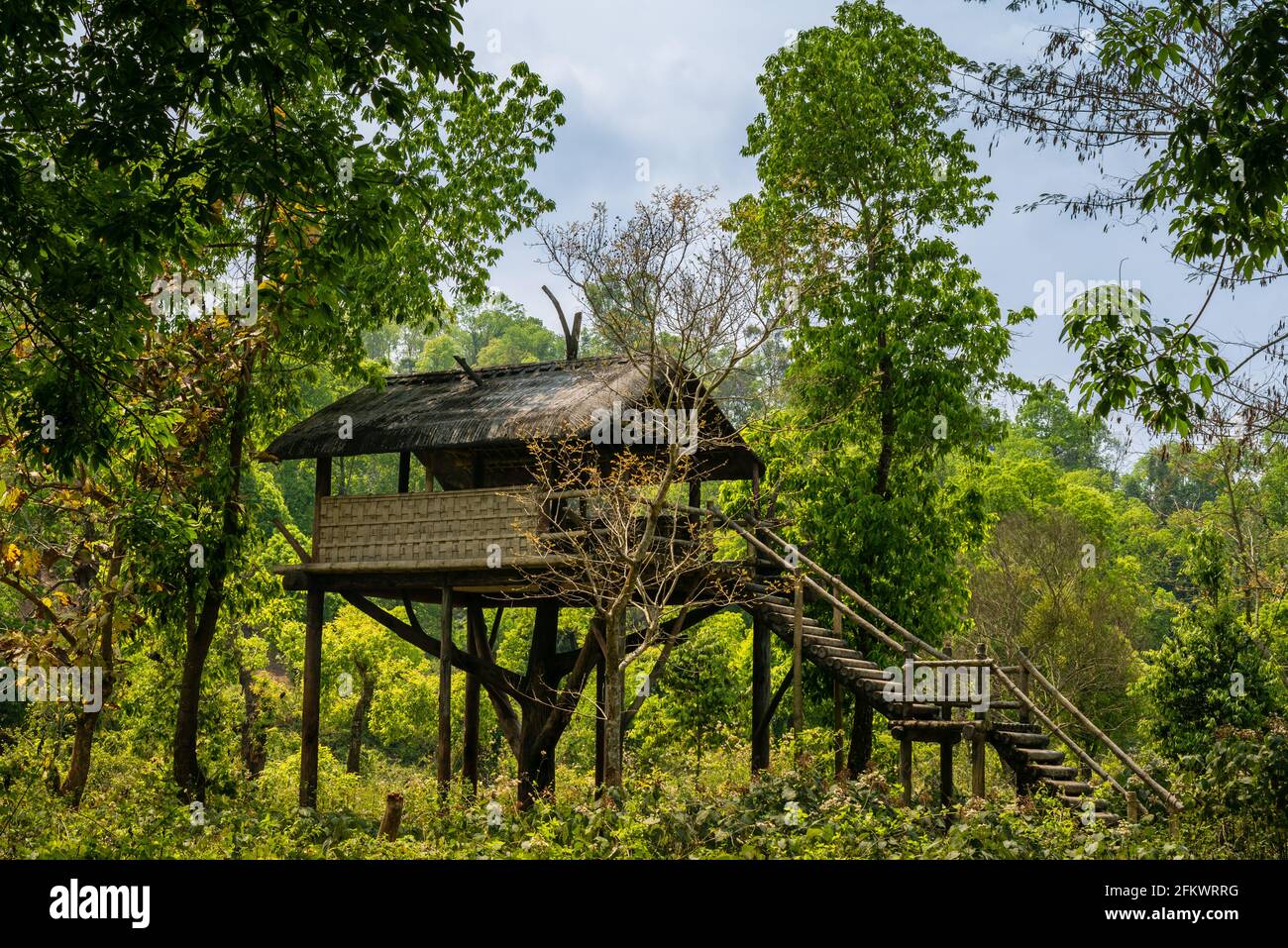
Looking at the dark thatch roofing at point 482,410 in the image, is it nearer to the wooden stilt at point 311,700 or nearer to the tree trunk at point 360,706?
the wooden stilt at point 311,700

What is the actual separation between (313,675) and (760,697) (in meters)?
5.86

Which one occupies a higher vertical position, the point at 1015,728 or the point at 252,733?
the point at 1015,728

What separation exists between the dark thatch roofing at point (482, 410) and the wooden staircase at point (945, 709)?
1791 millimetres

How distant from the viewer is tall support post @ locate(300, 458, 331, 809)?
1656cm

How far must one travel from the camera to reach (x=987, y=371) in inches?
815

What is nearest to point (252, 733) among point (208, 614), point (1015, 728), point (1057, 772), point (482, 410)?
point (208, 614)

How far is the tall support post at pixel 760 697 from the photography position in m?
17.2

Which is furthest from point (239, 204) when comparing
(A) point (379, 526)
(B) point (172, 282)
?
(A) point (379, 526)

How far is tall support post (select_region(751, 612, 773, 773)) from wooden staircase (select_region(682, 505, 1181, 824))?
0.07 meters

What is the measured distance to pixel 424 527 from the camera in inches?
632

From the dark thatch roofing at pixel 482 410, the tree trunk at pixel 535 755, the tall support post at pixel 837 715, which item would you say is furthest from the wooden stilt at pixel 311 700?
the tall support post at pixel 837 715

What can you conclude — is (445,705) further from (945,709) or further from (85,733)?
(945,709)
